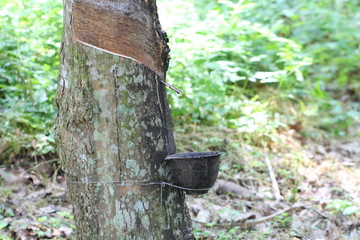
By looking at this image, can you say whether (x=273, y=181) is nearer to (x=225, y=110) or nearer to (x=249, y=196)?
(x=249, y=196)

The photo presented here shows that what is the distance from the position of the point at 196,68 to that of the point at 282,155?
1381mm

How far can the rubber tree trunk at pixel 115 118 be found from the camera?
1921mm

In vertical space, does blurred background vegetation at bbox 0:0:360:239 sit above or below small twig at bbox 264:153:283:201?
above

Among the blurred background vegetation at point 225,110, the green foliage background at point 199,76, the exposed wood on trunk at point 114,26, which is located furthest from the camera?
the green foliage background at point 199,76

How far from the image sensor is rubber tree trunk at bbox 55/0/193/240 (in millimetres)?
1921

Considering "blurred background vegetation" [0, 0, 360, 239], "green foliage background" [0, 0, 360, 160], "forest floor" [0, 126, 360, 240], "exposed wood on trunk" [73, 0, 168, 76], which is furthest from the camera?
"green foliage background" [0, 0, 360, 160]

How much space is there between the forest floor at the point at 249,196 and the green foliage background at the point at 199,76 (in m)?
0.24

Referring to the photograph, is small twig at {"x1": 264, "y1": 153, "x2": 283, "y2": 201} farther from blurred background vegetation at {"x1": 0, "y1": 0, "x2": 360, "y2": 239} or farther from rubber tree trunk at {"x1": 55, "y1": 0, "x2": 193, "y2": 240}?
rubber tree trunk at {"x1": 55, "y1": 0, "x2": 193, "y2": 240}

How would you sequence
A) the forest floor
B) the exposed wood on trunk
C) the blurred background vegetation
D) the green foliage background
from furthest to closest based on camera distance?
1. the green foliage background
2. the blurred background vegetation
3. the forest floor
4. the exposed wood on trunk

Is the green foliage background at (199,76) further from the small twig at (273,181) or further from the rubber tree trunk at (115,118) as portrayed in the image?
the rubber tree trunk at (115,118)

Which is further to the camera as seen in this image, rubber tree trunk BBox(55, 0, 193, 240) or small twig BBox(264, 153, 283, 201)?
small twig BBox(264, 153, 283, 201)

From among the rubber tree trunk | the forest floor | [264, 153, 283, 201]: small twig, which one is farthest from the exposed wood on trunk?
[264, 153, 283, 201]: small twig

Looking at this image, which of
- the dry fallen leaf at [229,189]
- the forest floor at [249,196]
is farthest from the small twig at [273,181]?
the dry fallen leaf at [229,189]

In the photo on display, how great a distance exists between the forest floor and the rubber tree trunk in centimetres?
83
